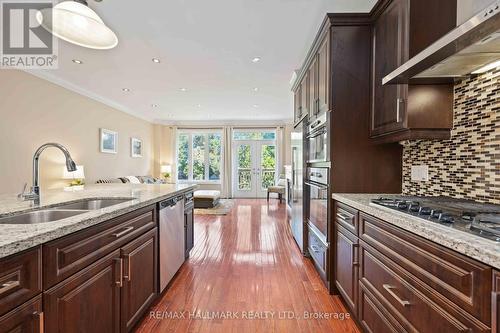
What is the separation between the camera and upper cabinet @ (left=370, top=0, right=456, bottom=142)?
5.22 feet

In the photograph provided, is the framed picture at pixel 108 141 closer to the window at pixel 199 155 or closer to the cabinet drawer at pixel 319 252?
the window at pixel 199 155

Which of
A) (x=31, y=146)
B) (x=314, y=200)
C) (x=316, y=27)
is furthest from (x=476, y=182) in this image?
(x=31, y=146)

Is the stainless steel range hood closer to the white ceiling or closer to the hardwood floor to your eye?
the white ceiling

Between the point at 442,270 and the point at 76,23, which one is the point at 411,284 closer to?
the point at 442,270

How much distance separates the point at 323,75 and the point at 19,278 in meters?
2.47

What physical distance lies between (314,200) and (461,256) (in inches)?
71.4

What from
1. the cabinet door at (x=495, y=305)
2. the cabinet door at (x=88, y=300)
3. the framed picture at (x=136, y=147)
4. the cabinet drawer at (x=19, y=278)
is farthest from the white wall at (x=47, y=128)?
the cabinet door at (x=495, y=305)

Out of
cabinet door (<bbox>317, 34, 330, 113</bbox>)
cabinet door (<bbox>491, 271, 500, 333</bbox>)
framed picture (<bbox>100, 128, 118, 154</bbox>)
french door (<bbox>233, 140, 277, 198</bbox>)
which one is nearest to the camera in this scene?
cabinet door (<bbox>491, 271, 500, 333</bbox>)

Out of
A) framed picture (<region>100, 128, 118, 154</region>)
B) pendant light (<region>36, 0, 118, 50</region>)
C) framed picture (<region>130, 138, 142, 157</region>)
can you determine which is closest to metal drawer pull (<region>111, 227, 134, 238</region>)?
pendant light (<region>36, 0, 118, 50</region>)

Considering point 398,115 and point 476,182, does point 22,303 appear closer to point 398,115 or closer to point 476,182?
point 398,115

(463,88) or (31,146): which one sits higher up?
(463,88)

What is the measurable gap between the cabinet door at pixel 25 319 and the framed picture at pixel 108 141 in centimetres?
561

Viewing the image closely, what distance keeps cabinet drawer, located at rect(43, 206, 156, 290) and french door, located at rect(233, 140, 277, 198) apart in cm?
708

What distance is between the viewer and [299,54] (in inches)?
133
